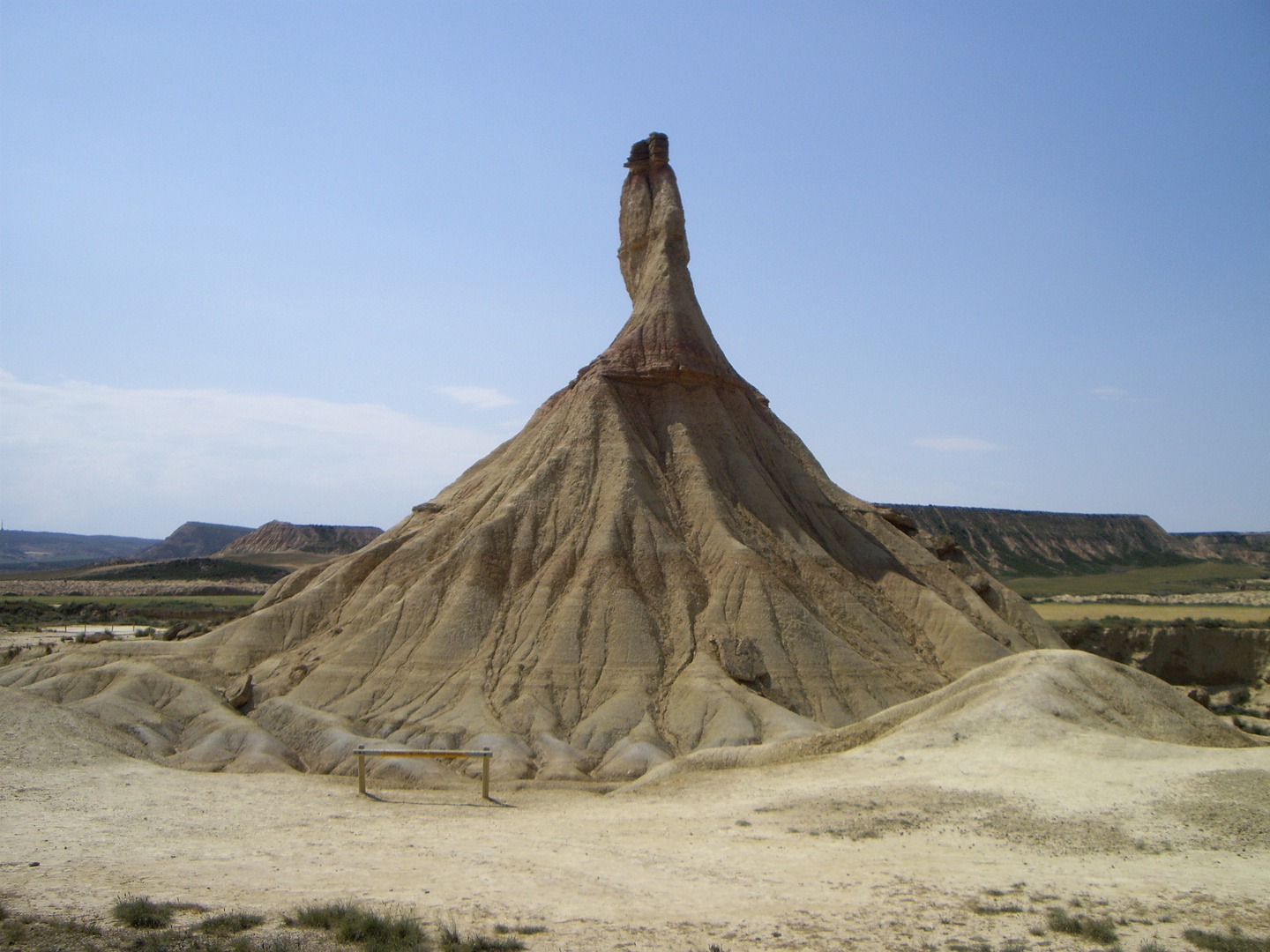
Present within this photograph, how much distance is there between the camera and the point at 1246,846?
46.8 ft

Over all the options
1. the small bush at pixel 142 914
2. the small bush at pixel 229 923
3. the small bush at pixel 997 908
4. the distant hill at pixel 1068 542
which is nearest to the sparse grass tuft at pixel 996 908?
the small bush at pixel 997 908

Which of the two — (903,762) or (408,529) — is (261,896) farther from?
(408,529)

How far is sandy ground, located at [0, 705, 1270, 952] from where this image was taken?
478 inches

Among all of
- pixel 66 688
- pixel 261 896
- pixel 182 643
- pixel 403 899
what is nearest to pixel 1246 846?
pixel 403 899

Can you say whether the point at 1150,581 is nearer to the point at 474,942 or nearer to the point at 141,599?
the point at 141,599

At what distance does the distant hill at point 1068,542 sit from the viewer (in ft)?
397

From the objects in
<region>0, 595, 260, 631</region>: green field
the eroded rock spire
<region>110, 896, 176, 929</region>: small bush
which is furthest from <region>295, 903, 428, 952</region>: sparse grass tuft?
<region>0, 595, 260, 631</region>: green field

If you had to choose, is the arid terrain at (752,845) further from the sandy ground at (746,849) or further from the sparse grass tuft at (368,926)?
the sparse grass tuft at (368,926)

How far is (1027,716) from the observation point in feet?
65.7

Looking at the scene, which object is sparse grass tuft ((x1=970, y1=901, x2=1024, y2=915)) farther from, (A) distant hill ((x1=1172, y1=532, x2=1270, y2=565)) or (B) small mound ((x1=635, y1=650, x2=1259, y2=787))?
(A) distant hill ((x1=1172, y1=532, x2=1270, y2=565))

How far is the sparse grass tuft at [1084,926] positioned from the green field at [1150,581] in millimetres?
84971

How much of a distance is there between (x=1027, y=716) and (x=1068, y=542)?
127 metres

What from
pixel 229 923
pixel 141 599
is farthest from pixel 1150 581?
pixel 229 923

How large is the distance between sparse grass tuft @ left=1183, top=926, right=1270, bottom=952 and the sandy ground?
213mm
